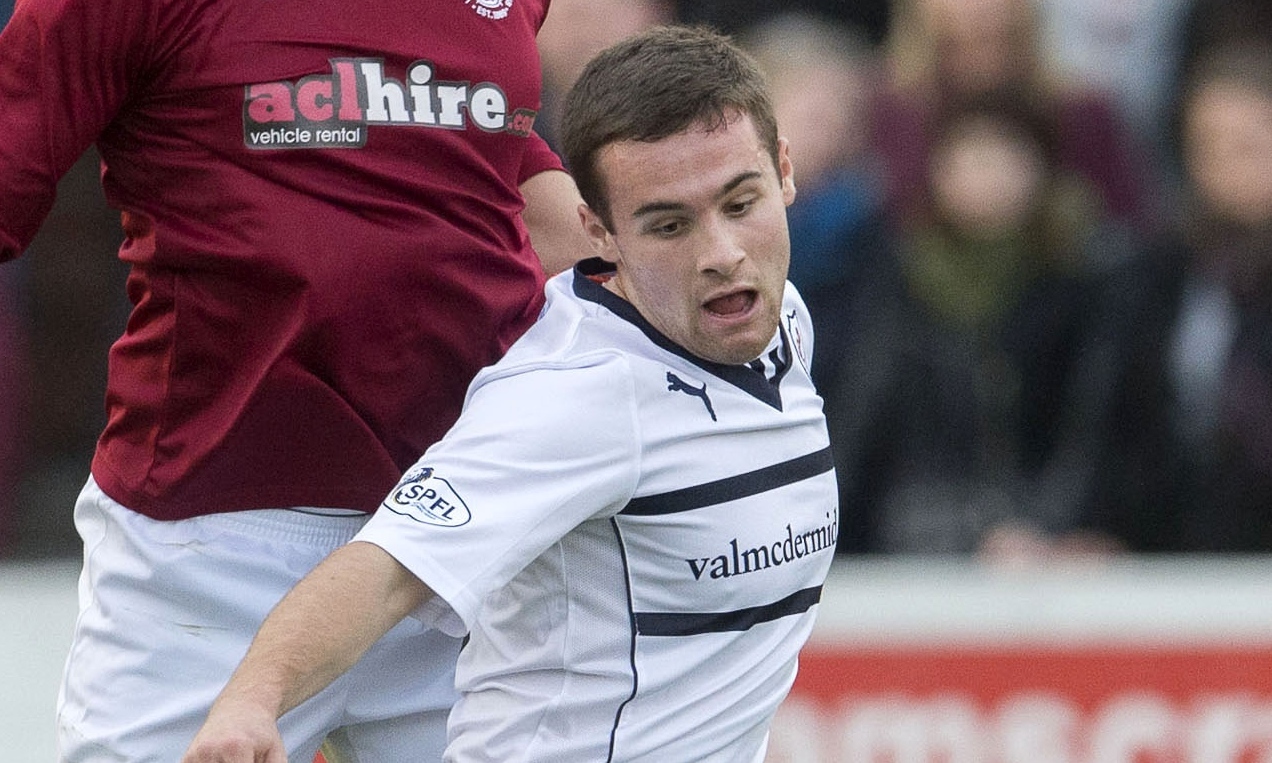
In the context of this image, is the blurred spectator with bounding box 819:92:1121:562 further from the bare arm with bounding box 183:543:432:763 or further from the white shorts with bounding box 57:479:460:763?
the bare arm with bounding box 183:543:432:763

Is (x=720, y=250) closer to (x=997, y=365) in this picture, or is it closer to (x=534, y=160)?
(x=534, y=160)

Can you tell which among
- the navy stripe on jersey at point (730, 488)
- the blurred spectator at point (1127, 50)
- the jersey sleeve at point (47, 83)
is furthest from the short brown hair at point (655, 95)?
the blurred spectator at point (1127, 50)

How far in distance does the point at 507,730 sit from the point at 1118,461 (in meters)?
3.24

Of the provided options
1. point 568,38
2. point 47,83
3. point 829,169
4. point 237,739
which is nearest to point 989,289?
point 829,169

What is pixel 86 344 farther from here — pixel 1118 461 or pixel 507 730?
pixel 507 730

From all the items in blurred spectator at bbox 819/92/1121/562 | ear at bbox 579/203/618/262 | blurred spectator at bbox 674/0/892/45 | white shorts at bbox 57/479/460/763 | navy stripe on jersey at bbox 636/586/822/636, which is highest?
ear at bbox 579/203/618/262

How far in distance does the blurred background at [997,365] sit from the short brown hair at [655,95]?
8.40ft

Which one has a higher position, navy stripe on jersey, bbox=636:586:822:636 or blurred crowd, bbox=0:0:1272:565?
navy stripe on jersey, bbox=636:586:822:636

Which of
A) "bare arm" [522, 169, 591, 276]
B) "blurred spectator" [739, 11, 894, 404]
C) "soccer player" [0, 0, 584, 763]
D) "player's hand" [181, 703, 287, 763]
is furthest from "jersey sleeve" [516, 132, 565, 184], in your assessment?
"blurred spectator" [739, 11, 894, 404]

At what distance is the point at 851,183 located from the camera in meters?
5.76

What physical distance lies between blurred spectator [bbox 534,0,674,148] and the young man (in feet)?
9.61

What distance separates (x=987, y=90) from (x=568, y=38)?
1239 millimetres

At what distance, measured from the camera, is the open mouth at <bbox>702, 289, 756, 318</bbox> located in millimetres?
2605

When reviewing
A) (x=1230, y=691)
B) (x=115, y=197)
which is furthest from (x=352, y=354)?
(x=1230, y=691)
